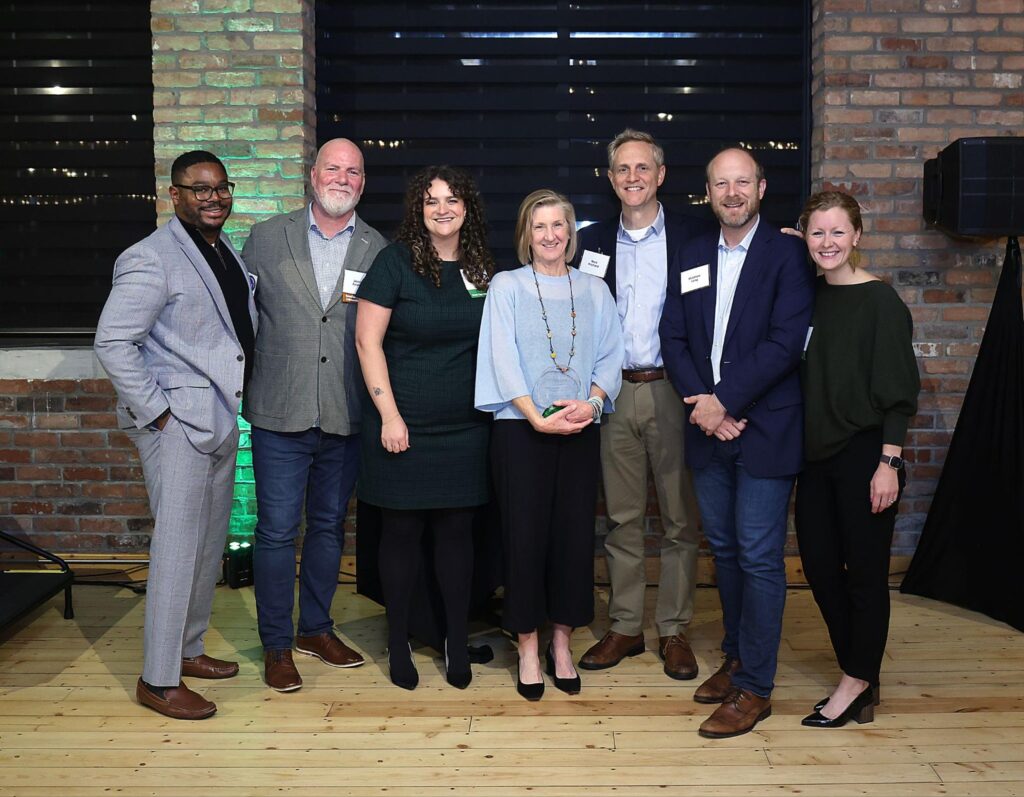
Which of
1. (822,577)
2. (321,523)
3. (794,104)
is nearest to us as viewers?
(822,577)

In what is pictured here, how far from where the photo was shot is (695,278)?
3281 millimetres

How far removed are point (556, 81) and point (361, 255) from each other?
178 centimetres

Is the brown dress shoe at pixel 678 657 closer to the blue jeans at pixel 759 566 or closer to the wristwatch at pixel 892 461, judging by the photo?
the blue jeans at pixel 759 566

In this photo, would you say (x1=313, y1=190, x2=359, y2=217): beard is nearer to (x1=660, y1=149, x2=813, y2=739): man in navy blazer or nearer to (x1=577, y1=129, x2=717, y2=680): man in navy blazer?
(x1=577, y1=129, x2=717, y2=680): man in navy blazer

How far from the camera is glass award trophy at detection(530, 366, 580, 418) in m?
3.22

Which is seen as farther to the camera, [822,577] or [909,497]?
[909,497]

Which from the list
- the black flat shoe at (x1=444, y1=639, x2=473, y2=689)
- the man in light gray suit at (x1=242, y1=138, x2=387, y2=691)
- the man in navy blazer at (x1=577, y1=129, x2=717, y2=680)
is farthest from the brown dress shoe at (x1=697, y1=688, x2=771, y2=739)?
the man in light gray suit at (x1=242, y1=138, x2=387, y2=691)

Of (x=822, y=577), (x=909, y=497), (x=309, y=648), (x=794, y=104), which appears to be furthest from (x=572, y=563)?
(x=794, y=104)

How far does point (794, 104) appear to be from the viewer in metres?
4.76

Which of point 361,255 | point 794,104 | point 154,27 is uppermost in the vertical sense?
point 154,27

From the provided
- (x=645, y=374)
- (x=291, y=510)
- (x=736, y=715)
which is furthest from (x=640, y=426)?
(x=291, y=510)

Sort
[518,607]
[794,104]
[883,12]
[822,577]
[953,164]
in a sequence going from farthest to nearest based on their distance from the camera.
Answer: [794,104], [883,12], [953,164], [518,607], [822,577]

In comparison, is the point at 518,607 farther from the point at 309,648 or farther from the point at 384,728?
the point at 309,648

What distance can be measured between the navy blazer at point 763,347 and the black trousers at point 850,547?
0.41ft
